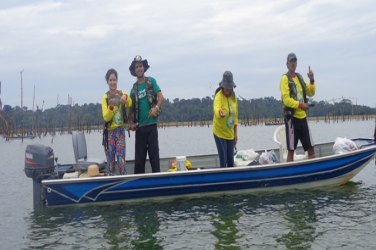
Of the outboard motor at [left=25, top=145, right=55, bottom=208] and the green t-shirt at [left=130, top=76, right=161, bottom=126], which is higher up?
the green t-shirt at [left=130, top=76, right=161, bottom=126]

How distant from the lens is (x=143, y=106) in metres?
9.62

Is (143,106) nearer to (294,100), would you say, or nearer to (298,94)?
(294,100)

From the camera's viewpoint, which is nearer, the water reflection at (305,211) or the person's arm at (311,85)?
the water reflection at (305,211)

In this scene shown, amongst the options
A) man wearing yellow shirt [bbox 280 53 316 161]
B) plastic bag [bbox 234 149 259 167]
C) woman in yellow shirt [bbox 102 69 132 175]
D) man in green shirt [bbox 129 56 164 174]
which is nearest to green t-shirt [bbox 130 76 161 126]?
man in green shirt [bbox 129 56 164 174]

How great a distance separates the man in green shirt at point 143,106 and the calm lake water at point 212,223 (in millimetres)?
1162

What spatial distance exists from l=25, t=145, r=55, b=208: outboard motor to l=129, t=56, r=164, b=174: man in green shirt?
5.62ft

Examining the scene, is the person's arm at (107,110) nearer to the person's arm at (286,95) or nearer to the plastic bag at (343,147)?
the person's arm at (286,95)

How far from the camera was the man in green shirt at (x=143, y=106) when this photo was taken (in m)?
9.58

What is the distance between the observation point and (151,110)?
30.9 ft

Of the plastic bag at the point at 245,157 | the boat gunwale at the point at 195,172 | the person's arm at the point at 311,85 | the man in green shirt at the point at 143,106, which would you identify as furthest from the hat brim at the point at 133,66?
the person's arm at the point at 311,85

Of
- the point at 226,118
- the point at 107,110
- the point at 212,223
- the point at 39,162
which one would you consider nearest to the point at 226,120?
the point at 226,118

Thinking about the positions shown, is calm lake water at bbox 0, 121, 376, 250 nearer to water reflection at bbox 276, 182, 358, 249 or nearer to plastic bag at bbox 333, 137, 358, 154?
water reflection at bbox 276, 182, 358, 249

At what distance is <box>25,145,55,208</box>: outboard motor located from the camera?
9469 mm

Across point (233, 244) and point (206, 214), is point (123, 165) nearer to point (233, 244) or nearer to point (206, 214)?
point (206, 214)
